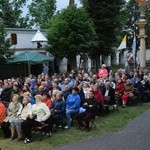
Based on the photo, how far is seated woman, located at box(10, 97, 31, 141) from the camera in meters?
13.2

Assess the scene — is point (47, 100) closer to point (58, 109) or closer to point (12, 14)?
point (58, 109)

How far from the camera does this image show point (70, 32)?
31641 mm

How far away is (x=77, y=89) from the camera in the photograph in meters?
15.5

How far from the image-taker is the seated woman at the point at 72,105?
48.5ft

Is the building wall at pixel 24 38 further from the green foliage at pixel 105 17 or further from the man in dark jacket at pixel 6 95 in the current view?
the man in dark jacket at pixel 6 95

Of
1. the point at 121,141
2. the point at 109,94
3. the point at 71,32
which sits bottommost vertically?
the point at 121,141

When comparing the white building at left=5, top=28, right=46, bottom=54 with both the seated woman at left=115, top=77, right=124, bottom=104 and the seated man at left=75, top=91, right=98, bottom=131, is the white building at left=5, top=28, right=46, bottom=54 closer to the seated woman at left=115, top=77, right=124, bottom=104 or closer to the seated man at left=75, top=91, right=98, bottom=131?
the seated woman at left=115, top=77, right=124, bottom=104

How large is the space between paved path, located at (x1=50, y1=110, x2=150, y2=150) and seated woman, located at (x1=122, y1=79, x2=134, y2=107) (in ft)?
13.9

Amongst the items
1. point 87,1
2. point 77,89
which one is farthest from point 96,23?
point 77,89

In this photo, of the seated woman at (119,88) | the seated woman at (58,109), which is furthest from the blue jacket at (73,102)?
the seated woman at (119,88)

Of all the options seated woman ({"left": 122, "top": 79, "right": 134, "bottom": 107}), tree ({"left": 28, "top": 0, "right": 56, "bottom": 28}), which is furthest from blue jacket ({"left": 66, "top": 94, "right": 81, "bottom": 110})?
tree ({"left": 28, "top": 0, "right": 56, "bottom": 28})

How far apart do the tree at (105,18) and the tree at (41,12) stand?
2453 cm

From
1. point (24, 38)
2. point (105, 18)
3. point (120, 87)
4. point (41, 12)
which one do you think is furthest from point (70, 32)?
point (41, 12)

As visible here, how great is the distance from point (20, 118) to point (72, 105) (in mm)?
2201
